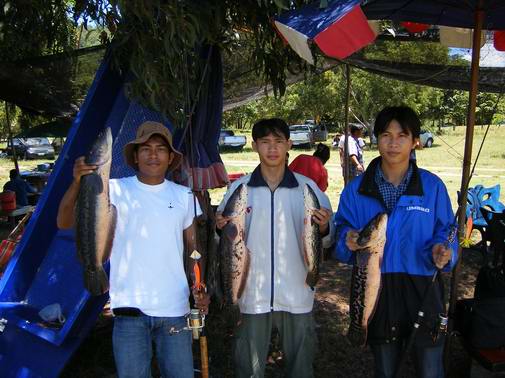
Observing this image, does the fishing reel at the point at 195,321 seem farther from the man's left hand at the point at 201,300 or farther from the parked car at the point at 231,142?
the parked car at the point at 231,142

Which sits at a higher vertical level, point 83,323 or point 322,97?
point 322,97

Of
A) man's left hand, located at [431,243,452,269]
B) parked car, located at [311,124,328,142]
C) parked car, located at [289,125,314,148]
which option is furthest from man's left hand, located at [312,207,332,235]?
parked car, located at [311,124,328,142]

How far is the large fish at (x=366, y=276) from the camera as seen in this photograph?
244 cm

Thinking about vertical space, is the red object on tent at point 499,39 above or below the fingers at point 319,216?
above

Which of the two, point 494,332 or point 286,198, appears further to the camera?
point 494,332

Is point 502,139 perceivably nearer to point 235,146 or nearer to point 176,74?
point 235,146

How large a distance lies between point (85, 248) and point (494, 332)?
2.71 m

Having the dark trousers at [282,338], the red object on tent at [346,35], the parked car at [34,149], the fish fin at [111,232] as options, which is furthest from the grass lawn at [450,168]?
the parked car at [34,149]

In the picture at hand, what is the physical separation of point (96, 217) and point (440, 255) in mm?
1721

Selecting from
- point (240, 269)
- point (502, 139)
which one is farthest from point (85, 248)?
point (502, 139)

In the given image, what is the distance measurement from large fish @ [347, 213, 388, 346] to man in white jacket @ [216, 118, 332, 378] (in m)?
0.30

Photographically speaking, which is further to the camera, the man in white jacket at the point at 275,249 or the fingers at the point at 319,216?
the man in white jacket at the point at 275,249

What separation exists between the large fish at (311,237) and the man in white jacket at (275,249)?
0.39 feet

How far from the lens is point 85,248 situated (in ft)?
7.84
